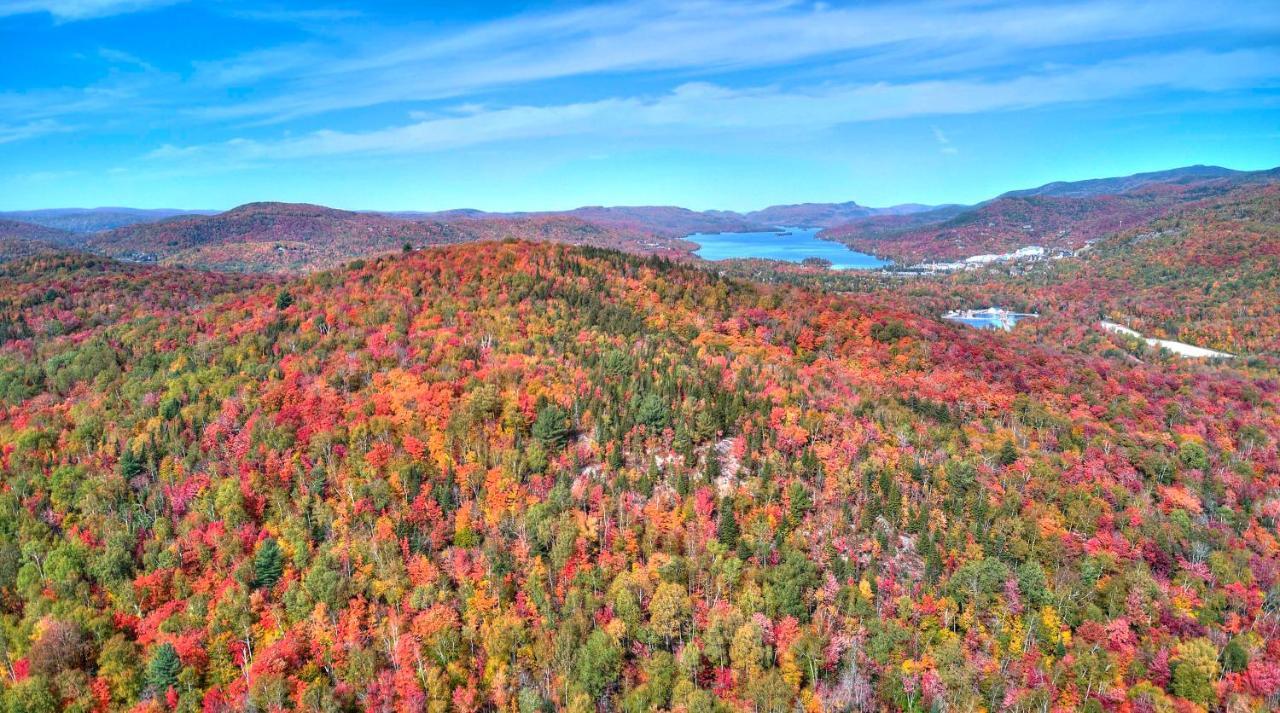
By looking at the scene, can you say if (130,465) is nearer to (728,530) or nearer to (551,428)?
(551,428)

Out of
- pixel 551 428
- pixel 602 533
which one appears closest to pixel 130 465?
pixel 551 428

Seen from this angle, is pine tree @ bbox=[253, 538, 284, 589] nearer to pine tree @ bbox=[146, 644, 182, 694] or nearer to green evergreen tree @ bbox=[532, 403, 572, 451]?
pine tree @ bbox=[146, 644, 182, 694]

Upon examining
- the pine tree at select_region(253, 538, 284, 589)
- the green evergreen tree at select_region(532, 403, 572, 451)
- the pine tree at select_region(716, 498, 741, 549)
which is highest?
the green evergreen tree at select_region(532, 403, 572, 451)

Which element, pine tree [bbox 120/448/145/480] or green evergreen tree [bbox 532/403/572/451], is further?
pine tree [bbox 120/448/145/480]

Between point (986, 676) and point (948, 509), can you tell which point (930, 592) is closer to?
point (986, 676)

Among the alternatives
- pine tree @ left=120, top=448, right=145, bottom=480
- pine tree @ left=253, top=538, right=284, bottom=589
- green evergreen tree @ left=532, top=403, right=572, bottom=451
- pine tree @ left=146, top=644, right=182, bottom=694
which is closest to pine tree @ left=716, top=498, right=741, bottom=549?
green evergreen tree @ left=532, top=403, right=572, bottom=451

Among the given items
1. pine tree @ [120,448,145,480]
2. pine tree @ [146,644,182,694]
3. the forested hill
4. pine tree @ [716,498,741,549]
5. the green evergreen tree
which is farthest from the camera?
pine tree @ [120,448,145,480]

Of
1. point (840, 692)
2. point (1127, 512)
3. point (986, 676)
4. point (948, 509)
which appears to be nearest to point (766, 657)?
point (840, 692)

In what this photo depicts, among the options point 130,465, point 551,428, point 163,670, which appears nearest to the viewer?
point 163,670
